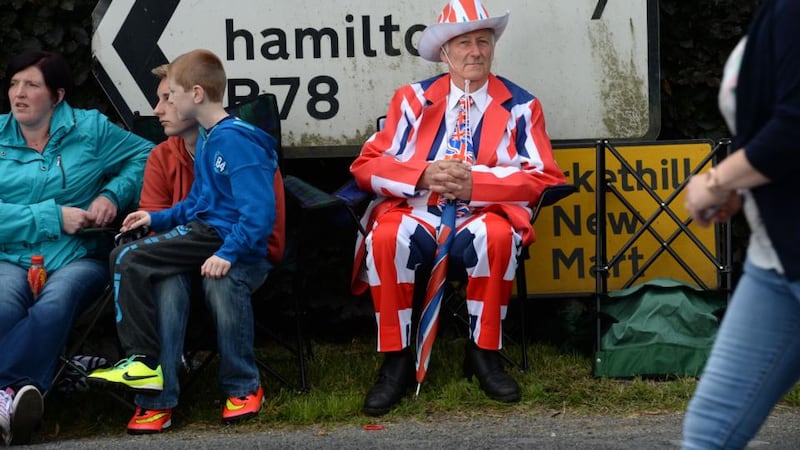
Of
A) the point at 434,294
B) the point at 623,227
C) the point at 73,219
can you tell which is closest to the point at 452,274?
the point at 434,294

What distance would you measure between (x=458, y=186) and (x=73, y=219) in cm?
158

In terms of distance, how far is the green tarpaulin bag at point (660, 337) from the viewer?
509 centimetres

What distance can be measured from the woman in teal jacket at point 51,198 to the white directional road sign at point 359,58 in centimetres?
68

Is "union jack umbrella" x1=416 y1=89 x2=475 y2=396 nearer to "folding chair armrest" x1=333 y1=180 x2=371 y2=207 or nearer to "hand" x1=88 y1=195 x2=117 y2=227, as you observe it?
"folding chair armrest" x1=333 y1=180 x2=371 y2=207

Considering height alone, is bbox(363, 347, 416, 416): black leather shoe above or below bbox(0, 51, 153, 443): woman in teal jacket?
below

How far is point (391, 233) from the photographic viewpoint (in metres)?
4.89

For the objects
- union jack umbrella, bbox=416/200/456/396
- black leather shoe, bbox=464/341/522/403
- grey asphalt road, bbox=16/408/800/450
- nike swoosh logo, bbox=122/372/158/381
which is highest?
union jack umbrella, bbox=416/200/456/396

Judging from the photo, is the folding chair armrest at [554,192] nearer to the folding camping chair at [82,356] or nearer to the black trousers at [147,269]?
the black trousers at [147,269]

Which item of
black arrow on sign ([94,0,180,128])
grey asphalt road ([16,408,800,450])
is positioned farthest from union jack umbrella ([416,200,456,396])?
black arrow on sign ([94,0,180,128])

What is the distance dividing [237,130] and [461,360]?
5.17ft

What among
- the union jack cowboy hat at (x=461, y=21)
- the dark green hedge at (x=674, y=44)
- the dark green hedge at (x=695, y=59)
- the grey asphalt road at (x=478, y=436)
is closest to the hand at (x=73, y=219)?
the grey asphalt road at (x=478, y=436)

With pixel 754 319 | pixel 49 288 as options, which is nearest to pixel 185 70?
pixel 49 288

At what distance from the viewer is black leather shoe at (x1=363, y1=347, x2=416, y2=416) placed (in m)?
4.75

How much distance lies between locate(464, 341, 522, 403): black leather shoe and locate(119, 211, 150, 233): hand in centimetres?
141
